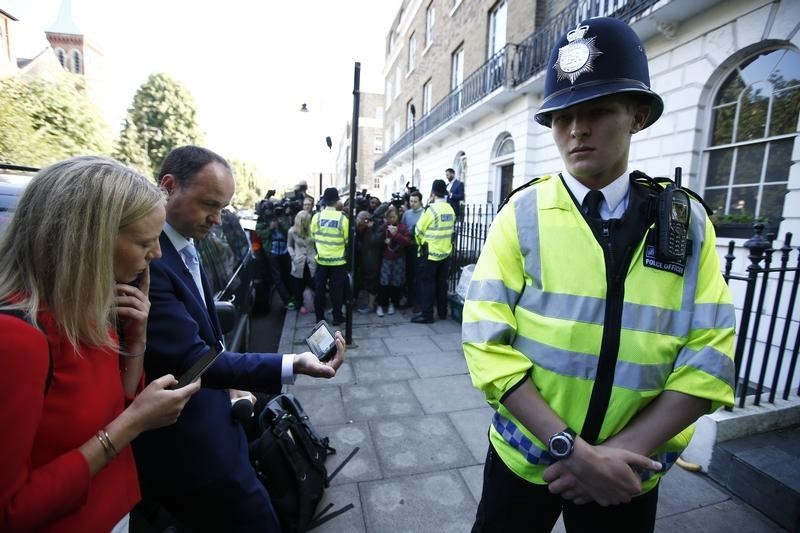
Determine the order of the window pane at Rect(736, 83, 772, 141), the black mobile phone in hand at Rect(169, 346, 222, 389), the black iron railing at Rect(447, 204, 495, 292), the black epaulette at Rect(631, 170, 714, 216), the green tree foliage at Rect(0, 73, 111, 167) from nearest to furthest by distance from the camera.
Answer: the black mobile phone in hand at Rect(169, 346, 222, 389) < the black epaulette at Rect(631, 170, 714, 216) < the window pane at Rect(736, 83, 772, 141) < the black iron railing at Rect(447, 204, 495, 292) < the green tree foliage at Rect(0, 73, 111, 167)

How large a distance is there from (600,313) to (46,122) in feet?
58.2

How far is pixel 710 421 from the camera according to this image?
259 centimetres

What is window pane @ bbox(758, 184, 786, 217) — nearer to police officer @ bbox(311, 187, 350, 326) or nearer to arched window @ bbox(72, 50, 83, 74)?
police officer @ bbox(311, 187, 350, 326)

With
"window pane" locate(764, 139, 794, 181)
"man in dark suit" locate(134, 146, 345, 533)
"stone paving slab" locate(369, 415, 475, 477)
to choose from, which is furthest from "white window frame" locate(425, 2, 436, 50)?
"man in dark suit" locate(134, 146, 345, 533)

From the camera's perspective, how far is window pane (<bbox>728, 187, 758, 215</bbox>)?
5012 millimetres

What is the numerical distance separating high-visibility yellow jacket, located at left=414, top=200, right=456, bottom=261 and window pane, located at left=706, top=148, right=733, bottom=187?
12.3 feet

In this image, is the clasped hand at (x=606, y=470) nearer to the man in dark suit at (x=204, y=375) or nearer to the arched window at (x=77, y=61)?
the man in dark suit at (x=204, y=375)

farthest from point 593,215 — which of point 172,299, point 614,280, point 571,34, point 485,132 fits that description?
point 485,132

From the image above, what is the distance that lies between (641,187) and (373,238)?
5842mm

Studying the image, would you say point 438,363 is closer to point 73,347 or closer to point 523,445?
point 523,445

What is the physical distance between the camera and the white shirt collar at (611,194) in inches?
49.9

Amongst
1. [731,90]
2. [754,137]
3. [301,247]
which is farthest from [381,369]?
[731,90]

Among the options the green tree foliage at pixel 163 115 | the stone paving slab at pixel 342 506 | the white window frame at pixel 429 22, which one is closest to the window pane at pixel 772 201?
the stone paving slab at pixel 342 506

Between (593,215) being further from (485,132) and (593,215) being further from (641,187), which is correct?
(485,132)
